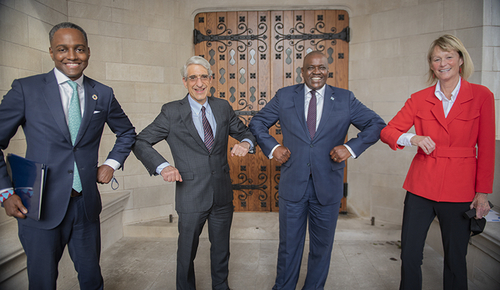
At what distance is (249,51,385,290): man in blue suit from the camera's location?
6.68 ft

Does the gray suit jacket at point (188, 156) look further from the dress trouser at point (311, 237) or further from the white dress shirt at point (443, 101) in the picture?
the white dress shirt at point (443, 101)

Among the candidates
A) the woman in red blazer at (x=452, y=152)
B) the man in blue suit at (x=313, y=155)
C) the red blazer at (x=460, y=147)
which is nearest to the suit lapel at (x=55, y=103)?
the man in blue suit at (x=313, y=155)

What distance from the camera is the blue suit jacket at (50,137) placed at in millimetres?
1493

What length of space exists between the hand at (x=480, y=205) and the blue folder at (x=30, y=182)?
227cm

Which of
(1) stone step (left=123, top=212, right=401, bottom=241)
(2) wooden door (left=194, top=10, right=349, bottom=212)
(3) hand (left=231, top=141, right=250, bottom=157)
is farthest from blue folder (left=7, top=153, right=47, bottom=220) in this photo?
(2) wooden door (left=194, top=10, right=349, bottom=212)

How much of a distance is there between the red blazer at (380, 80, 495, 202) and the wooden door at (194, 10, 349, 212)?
2.15m

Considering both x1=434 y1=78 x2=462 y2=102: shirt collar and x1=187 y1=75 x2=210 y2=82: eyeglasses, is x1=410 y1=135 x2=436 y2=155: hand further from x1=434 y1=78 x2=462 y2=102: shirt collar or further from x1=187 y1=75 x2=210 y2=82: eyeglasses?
x1=187 y1=75 x2=210 y2=82: eyeglasses

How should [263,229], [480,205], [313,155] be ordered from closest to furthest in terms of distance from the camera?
[480,205] → [313,155] → [263,229]

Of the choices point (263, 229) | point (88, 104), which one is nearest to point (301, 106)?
point (88, 104)

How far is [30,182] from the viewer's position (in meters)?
1.46

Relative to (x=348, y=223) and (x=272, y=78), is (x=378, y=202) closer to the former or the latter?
(x=348, y=223)

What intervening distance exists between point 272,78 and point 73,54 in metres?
2.64

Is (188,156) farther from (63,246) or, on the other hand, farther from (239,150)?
(63,246)

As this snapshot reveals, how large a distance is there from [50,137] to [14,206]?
1.19 ft
